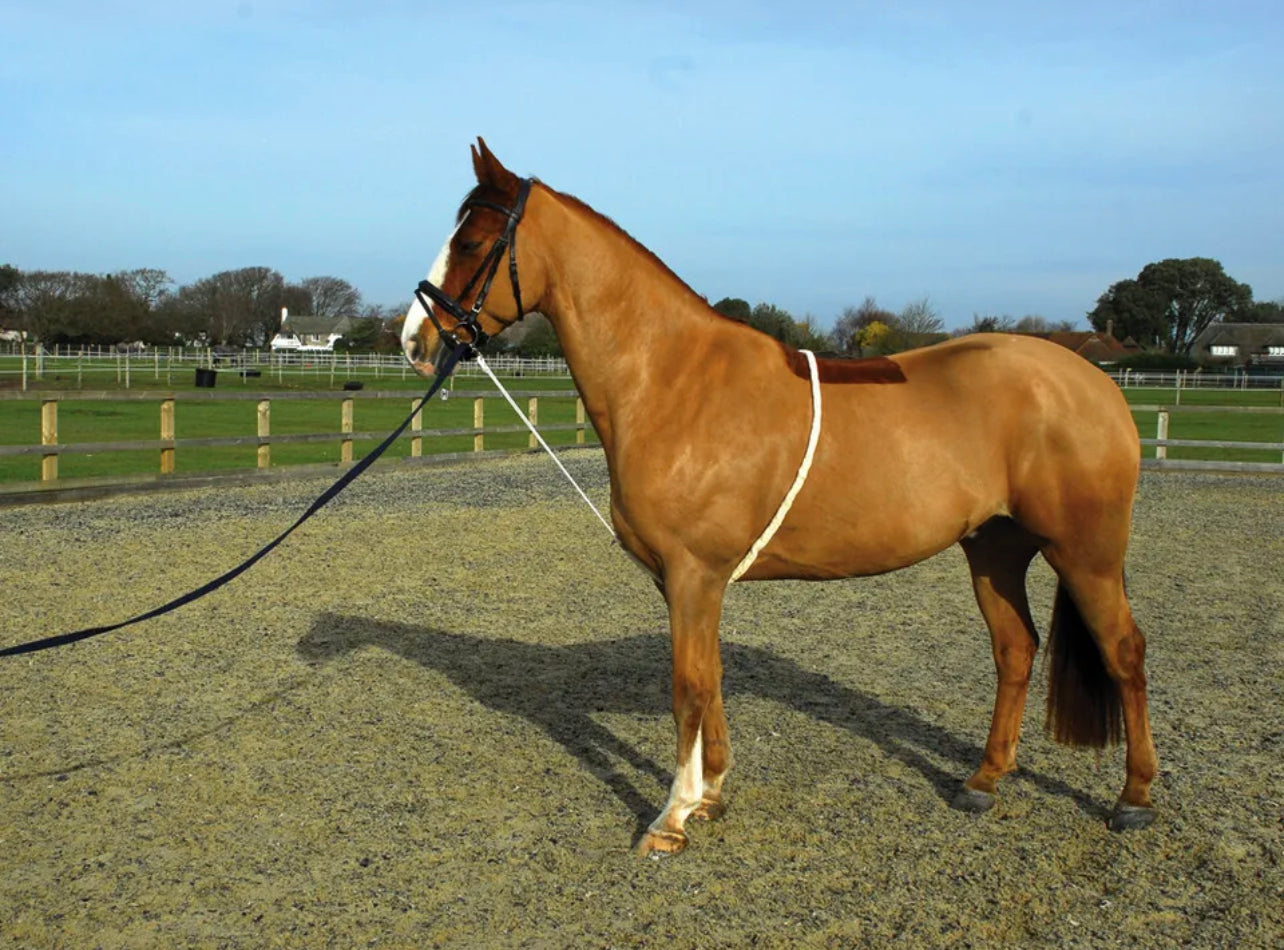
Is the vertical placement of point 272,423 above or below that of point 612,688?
above

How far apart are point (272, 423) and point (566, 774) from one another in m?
20.9

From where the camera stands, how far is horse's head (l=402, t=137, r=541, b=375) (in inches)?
137

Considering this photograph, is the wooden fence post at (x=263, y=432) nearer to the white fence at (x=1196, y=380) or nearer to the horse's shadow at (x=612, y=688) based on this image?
the horse's shadow at (x=612, y=688)

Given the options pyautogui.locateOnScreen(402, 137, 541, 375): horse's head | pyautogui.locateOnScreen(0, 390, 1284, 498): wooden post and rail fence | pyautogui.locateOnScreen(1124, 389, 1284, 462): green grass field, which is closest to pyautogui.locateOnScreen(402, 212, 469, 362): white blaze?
pyautogui.locateOnScreen(402, 137, 541, 375): horse's head

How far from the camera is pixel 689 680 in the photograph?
142 inches

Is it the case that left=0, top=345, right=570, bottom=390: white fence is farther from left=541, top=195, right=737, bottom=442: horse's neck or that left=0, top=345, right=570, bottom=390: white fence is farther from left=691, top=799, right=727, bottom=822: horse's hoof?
left=691, top=799, right=727, bottom=822: horse's hoof

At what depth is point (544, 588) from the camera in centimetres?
793

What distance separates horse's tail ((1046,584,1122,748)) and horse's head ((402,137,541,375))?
7.97ft

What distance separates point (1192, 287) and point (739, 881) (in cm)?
9024

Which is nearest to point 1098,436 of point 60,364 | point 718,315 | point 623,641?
point 718,315

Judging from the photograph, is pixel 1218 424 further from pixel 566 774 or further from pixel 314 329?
pixel 314 329

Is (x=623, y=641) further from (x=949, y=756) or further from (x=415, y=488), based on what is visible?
(x=415, y=488)

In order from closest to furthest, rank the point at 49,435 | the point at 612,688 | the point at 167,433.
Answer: the point at 612,688, the point at 49,435, the point at 167,433

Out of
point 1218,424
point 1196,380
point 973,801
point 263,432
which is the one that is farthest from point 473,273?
point 1196,380
